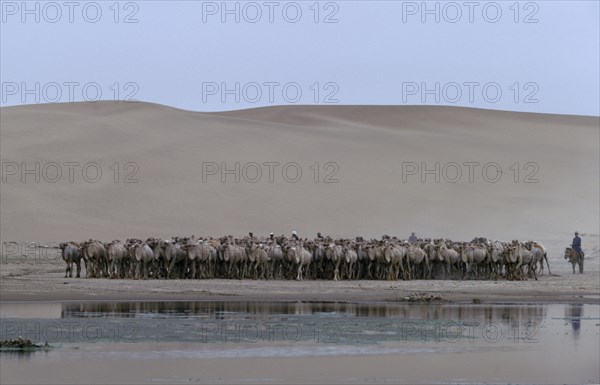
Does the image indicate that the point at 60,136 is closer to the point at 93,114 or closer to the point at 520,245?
the point at 93,114

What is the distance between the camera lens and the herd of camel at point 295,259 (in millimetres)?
35344

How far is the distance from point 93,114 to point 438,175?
22.7 metres

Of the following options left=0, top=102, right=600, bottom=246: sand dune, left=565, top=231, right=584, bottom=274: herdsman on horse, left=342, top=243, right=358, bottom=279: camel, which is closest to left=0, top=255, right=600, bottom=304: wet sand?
left=342, top=243, right=358, bottom=279: camel

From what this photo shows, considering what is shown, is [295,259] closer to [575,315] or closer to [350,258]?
[350,258]

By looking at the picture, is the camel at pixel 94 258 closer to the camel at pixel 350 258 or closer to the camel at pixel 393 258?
the camel at pixel 350 258

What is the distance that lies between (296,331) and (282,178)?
5363 centimetres

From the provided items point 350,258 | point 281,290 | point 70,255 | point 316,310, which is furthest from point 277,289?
point 316,310

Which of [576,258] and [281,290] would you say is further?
[576,258]

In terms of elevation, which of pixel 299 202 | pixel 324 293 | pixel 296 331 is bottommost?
pixel 296 331

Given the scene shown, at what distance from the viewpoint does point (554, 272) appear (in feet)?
140

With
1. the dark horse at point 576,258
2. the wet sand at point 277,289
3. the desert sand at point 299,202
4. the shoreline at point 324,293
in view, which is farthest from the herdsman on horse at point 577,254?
the shoreline at point 324,293

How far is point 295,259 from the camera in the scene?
35969mm

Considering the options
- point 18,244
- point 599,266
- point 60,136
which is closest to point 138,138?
point 60,136

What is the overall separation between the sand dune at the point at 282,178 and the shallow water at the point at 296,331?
28866mm
